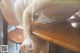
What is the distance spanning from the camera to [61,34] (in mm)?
532

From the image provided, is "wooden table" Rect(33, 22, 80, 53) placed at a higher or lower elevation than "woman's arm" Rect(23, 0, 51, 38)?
lower

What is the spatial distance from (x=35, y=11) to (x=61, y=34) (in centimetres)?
14

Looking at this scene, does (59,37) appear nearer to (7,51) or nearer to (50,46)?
(50,46)

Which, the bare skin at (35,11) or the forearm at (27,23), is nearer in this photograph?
the bare skin at (35,11)

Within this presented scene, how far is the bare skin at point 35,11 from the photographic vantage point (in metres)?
0.51

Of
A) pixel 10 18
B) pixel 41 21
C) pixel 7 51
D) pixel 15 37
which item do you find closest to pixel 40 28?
pixel 41 21

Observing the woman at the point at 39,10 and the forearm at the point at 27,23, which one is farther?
the forearm at the point at 27,23

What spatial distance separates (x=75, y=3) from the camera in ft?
1.60

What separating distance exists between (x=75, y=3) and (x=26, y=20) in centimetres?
24

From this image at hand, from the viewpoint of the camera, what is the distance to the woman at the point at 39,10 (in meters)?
0.51

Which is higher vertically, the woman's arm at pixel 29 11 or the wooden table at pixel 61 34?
the woman's arm at pixel 29 11

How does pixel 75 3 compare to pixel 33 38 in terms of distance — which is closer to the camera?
pixel 75 3

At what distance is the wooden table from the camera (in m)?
0.46

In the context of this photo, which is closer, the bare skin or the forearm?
the bare skin
